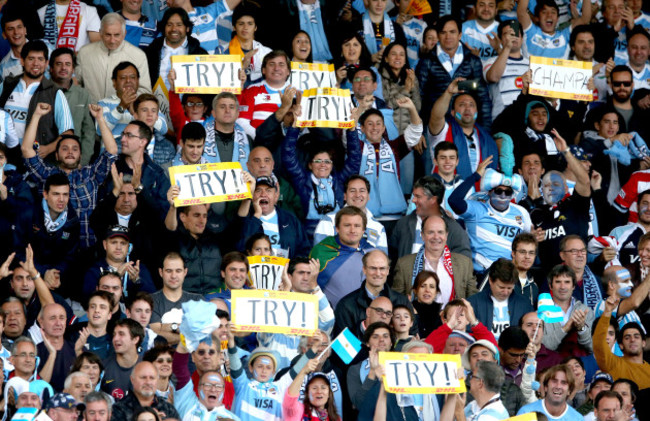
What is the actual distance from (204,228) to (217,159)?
947mm

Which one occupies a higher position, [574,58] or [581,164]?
[574,58]

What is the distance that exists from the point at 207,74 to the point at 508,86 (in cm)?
343

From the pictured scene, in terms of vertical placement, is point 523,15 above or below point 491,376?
above

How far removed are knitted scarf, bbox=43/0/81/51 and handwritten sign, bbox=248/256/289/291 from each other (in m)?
3.69

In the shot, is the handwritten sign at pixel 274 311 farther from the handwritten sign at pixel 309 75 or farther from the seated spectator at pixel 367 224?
the handwritten sign at pixel 309 75

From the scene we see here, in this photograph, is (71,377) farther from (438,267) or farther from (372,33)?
(372,33)

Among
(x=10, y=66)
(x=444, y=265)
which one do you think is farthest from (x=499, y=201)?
(x=10, y=66)

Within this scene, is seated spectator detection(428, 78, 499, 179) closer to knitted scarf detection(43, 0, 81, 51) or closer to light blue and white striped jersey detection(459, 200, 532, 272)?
light blue and white striped jersey detection(459, 200, 532, 272)

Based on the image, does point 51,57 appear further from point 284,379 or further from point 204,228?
point 284,379

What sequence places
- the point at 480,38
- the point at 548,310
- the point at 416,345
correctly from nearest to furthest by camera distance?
the point at 416,345 → the point at 548,310 → the point at 480,38

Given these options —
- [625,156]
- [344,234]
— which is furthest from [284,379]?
[625,156]

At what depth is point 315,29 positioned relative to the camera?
15.3 m

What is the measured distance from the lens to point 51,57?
13.4 meters

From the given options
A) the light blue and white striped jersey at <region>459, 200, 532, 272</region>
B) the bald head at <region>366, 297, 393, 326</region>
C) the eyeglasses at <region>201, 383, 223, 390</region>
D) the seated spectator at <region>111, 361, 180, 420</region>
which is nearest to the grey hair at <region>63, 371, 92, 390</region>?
the seated spectator at <region>111, 361, 180, 420</region>
